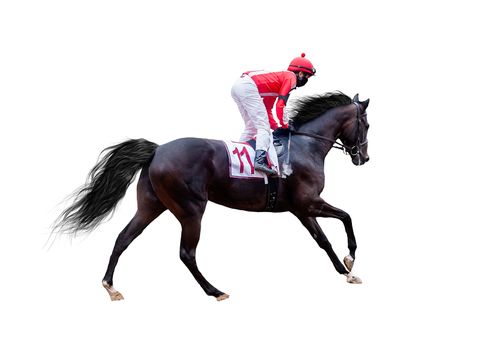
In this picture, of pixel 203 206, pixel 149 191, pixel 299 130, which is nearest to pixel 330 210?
pixel 299 130

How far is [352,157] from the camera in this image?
9.95 meters

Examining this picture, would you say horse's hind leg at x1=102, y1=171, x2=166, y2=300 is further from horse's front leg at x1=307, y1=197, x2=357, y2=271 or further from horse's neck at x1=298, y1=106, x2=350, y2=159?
horse's neck at x1=298, y1=106, x2=350, y2=159

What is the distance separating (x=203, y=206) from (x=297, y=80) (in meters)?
2.22

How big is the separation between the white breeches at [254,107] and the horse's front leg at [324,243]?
1.25 metres

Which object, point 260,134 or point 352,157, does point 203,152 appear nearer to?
point 260,134

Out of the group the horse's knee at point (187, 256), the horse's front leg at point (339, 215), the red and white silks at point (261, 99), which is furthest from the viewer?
the horse's front leg at point (339, 215)

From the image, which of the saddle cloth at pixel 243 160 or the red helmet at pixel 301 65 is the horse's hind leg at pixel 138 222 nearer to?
the saddle cloth at pixel 243 160

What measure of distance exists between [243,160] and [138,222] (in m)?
1.52

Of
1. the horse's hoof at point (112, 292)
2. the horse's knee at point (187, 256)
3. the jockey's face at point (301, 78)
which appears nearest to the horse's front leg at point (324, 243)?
the horse's knee at point (187, 256)

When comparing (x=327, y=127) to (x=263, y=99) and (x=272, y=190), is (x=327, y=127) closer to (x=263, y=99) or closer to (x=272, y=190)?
(x=263, y=99)

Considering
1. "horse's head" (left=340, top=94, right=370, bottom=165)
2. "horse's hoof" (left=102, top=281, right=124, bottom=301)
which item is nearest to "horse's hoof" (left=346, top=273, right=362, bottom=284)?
"horse's head" (left=340, top=94, right=370, bottom=165)

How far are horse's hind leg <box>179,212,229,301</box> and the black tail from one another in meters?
0.87

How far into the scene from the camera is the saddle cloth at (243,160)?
29.1ft

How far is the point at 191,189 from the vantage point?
855 cm
